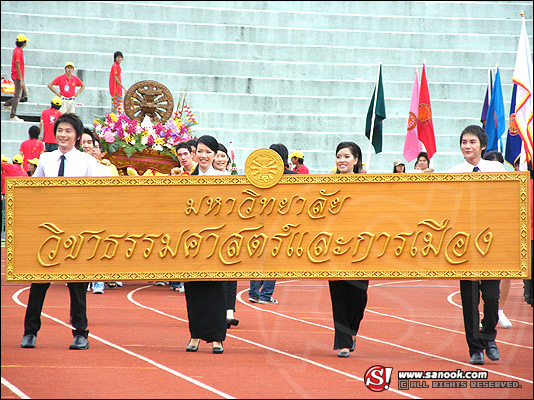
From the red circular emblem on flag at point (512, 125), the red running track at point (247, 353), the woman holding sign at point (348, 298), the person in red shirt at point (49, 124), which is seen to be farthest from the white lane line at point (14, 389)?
the person in red shirt at point (49, 124)

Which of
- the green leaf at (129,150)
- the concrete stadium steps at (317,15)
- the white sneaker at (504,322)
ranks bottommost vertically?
the white sneaker at (504,322)

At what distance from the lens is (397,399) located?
15.0 ft

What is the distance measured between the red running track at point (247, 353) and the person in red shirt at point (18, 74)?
7.07 m

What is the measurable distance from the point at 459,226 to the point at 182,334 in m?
2.62

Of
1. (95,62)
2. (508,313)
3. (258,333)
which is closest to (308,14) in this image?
(95,62)

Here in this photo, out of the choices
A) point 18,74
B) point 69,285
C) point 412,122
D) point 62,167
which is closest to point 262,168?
point 62,167

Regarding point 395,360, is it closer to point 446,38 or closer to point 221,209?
point 221,209

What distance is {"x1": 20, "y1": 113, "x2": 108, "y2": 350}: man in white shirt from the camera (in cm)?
607

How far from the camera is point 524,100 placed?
10.2m

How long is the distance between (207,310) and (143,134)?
4.60m

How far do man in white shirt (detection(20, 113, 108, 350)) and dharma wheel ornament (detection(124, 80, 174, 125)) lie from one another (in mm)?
4276

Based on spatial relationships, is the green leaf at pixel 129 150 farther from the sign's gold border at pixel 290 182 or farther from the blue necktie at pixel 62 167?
the sign's gold border at pixel 290 182

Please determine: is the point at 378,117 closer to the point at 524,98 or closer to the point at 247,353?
the point at 524,98

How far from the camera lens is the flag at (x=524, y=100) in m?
9.84
